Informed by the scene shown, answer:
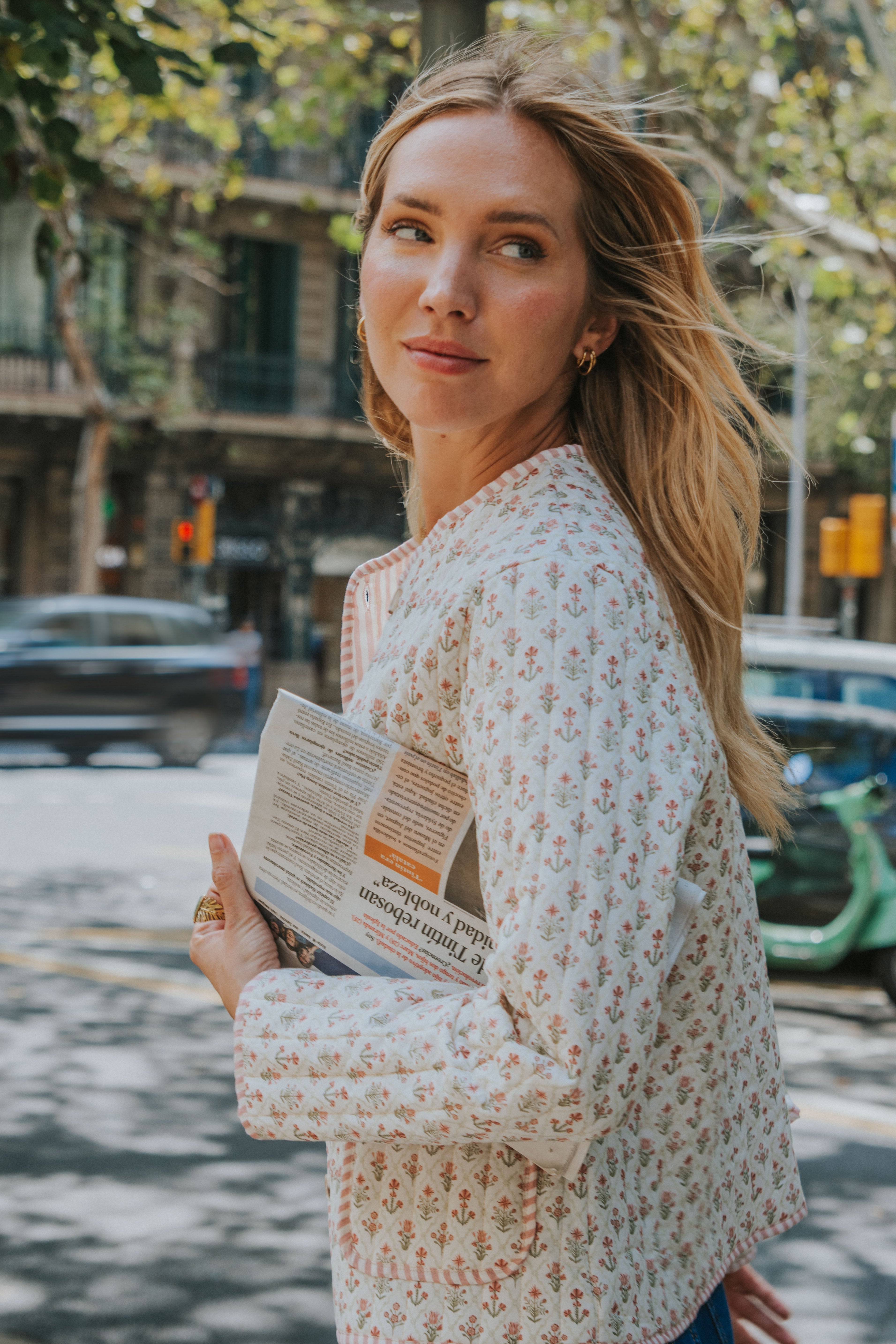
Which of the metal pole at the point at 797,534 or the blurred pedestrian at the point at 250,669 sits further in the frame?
the metal pole at the point at 797,534

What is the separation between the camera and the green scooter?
286 inches

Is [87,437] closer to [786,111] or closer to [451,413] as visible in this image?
[786,111]

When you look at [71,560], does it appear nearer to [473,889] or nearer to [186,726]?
[186,726]

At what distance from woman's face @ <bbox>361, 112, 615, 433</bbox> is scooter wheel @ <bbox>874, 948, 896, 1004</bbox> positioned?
21.1ft

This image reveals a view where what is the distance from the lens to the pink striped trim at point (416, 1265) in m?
1.19

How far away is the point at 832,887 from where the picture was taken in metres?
7.47

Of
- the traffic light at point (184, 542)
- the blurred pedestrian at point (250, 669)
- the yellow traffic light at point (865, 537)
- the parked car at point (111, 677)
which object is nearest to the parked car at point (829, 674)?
the yellow traffic light at point (865, 537)

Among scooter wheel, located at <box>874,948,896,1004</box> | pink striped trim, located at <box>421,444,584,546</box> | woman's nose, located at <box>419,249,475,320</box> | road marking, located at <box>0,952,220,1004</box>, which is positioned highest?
woman's nose, located at <box>419,249,475,320</box>

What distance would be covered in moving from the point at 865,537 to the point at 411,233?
1382 centimetres

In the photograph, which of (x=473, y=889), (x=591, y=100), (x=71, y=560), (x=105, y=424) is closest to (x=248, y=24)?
(x=591, y=100)

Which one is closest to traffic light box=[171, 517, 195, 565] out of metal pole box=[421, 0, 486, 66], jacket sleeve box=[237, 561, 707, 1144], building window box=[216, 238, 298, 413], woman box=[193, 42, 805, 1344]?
building window box=[216, 238, 298, 413]

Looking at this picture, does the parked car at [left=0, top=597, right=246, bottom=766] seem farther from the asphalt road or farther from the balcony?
the balcony

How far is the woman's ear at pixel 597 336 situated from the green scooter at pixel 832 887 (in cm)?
591

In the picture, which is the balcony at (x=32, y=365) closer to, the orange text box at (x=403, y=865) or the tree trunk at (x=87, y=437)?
the tree trunk at (x=87, y=437)
